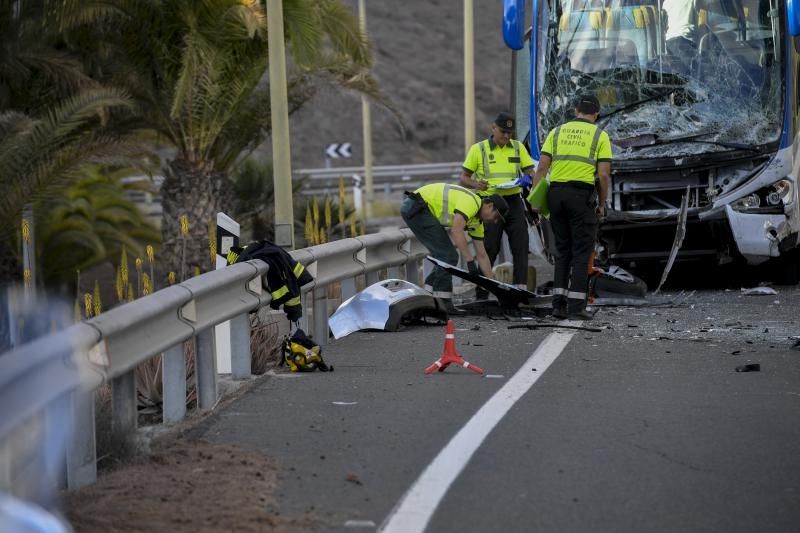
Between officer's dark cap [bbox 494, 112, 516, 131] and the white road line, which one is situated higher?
officer's dark cap [bbox 494, 112, 516, 131]

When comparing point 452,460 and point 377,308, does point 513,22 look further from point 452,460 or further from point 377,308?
point 452,460

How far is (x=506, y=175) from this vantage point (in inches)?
544

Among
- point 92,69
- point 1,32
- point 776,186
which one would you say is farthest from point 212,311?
point 92,69

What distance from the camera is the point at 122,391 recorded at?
274 inches

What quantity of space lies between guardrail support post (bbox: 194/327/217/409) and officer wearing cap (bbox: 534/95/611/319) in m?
4.87

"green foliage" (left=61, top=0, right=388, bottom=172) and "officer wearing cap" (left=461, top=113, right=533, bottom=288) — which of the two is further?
"green foliage" (left=61, top=0, right=388, bottom=172)

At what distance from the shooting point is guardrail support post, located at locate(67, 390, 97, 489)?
6.16 m

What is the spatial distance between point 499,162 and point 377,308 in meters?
2.83

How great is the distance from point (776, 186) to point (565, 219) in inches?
113

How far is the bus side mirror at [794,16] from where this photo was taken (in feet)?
46.0

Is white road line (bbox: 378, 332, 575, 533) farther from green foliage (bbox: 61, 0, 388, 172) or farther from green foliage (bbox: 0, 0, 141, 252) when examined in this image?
green foliage (bbox: 61, 0, 388, 172)

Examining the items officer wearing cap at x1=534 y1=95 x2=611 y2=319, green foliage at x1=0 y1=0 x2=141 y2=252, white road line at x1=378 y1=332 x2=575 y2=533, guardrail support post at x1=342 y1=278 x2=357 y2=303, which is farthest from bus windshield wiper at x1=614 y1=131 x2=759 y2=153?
white road line at x1=378 y1=332 x2=575 y2=533

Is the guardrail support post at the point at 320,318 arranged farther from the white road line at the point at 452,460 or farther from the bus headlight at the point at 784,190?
the bus headlight at the point at 784,190

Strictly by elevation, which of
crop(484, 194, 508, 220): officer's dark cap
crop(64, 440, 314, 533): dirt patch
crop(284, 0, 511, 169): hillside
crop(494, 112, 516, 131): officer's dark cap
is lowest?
crop(64, 440, 314, 533): dirt patch
